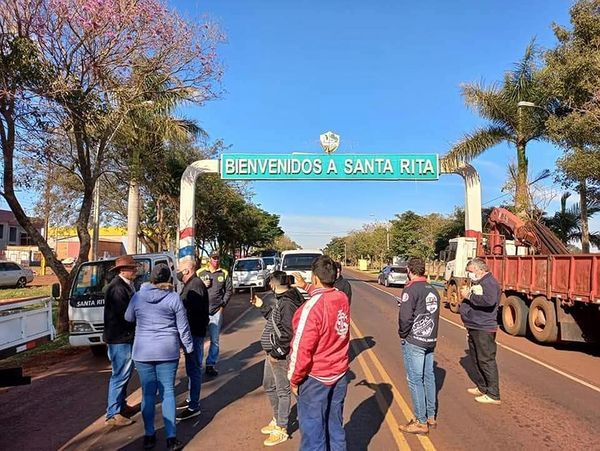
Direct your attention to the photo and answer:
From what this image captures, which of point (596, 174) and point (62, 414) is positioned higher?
point (596, 174)

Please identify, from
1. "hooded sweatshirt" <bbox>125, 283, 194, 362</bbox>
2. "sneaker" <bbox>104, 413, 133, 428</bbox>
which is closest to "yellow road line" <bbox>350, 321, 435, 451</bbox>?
"hooded sweatshirt" <bbox>125, 283, 194, 362</bbox>

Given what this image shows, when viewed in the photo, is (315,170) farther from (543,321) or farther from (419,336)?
(419,336)

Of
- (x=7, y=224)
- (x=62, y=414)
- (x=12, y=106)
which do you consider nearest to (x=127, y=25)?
(x=12, y=106)

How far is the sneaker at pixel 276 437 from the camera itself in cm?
554

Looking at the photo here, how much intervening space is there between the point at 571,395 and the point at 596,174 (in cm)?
1124

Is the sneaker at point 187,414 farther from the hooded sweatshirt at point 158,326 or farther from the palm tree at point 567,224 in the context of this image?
the palm tree at point 567,224

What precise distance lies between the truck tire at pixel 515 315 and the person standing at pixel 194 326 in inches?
383

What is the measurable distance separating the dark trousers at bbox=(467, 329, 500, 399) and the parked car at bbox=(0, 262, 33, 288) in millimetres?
28385

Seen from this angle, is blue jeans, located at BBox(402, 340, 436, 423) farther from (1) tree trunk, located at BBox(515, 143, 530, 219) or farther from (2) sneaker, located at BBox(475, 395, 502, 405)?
(1) tree trunk, located at BBox(515, 143, 530, 219)

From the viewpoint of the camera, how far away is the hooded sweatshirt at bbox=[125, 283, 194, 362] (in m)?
5.31

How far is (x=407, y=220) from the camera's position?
203ft

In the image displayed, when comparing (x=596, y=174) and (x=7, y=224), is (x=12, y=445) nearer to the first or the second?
(x=596, y=174)

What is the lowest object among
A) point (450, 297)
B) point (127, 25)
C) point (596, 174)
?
point (450, 297)

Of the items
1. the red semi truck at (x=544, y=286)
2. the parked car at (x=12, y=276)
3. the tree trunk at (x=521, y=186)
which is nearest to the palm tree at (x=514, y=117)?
the tree trunk at (x=521, y=186)
